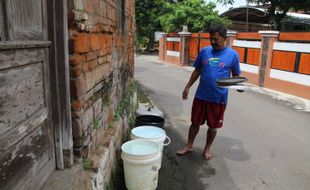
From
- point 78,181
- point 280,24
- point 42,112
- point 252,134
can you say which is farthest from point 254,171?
point 280,24

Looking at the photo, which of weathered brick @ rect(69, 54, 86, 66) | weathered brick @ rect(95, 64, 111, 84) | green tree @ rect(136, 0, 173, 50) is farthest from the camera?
green tree @ rect(136, 0, 173, 50)

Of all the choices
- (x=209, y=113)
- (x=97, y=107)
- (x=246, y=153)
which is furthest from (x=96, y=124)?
(x=246, y=153)

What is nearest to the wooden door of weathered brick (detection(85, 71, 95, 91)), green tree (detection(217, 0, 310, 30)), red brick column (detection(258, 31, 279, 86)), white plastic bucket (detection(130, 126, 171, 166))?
weathered brick (detection(85, 71, 95, 91))

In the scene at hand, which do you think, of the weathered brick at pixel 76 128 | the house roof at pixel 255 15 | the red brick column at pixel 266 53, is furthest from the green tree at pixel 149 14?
the weathered brick at pixel 76 128

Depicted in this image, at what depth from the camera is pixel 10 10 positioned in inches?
57.2

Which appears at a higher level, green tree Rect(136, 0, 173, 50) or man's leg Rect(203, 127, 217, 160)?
green tree Rect(136, 0, 173, 50)

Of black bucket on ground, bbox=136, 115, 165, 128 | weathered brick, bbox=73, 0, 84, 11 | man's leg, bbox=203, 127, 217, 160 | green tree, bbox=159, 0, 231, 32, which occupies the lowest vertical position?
man's leg, bbox=203, 127, 217, 160

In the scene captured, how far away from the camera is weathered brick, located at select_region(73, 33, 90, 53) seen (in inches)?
81.4

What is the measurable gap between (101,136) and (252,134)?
3553 mm

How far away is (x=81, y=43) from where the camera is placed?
2.17m

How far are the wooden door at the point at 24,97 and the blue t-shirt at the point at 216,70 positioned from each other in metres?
2.45

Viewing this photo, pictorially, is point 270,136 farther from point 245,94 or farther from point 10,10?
point 10,10

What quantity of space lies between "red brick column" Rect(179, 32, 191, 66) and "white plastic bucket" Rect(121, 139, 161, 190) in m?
15.7

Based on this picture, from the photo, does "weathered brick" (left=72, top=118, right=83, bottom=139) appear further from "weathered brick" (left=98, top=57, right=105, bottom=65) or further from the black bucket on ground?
the black bucket on ground
